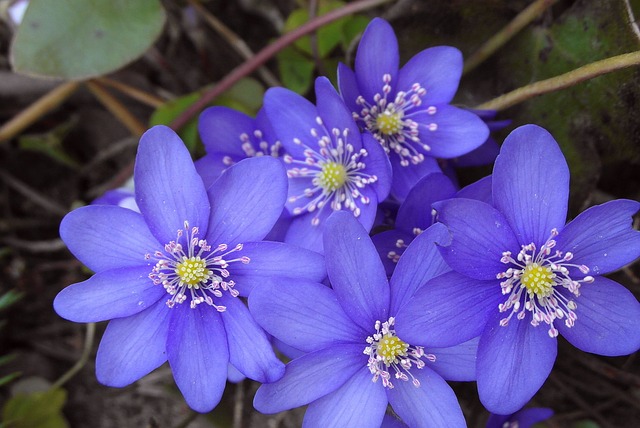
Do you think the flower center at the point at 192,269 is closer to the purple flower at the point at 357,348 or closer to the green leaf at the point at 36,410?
the purple flower at the point at 357,348

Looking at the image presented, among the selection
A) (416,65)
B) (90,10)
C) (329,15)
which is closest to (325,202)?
(416,65)

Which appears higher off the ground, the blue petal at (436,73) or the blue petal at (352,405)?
the blue petal at (436,73)

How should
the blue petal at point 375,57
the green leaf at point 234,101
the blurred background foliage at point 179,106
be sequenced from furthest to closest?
the green leaf at point 234,101
the blurred background foliage at point 179,106
the blue petal at point 375,57

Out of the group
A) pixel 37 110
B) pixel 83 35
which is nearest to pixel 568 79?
pixel 83 35

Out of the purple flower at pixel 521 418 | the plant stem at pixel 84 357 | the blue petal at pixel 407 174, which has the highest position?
the blue petal at pixel 407 174

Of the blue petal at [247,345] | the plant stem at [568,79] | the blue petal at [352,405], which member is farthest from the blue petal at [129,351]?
the plant stem at [568,79]

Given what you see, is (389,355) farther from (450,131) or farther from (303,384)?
(450,131)

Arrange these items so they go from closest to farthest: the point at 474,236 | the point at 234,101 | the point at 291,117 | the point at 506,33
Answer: the point at 474,236
the point at 291,117
the point at 506,33
the point at 234,101
